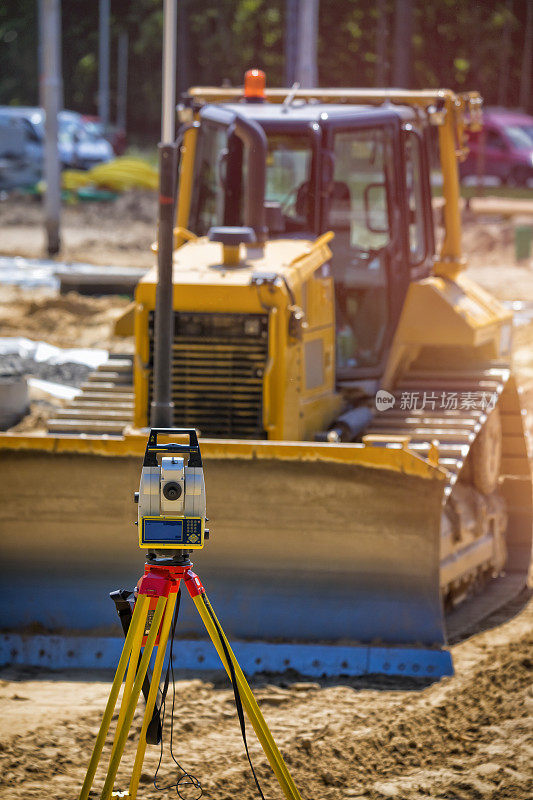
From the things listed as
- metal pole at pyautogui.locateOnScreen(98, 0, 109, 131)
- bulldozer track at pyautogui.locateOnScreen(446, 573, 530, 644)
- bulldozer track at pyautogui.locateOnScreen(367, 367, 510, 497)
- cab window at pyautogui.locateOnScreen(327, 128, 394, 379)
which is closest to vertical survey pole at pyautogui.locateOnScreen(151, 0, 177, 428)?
cab window at pyautogui.locateOnScreen(327, 128, 394, 379)

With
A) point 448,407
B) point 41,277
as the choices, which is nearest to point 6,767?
point 448,407

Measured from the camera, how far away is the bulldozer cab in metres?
8.21

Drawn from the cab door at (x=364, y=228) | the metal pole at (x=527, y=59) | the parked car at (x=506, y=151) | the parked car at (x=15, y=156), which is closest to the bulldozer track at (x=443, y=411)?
the cab door at (x=364, y=228)

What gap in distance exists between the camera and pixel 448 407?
8.34 metres

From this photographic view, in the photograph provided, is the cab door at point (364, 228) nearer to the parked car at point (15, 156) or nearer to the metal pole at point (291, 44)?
the metal pole at point (291, 44)

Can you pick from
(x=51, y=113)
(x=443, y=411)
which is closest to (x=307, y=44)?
(x=51, y=113)

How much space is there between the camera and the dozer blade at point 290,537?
708cm

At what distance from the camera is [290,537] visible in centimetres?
711

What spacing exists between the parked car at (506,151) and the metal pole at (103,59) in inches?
477

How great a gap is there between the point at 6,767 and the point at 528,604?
150 inches

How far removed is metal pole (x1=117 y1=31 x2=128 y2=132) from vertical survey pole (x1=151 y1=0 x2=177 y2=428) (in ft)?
132

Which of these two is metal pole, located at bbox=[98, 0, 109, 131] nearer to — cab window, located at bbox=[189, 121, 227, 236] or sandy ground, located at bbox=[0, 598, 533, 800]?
cab window, located at bbox=[189, 121, 227, 236]

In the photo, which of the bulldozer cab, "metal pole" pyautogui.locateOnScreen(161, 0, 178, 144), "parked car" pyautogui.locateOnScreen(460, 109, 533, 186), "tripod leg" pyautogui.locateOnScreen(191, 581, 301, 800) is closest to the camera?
"tripod leg" pyautogui.locateOnScreen(191, 581, 301, 800)

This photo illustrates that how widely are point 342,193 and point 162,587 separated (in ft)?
14.8
